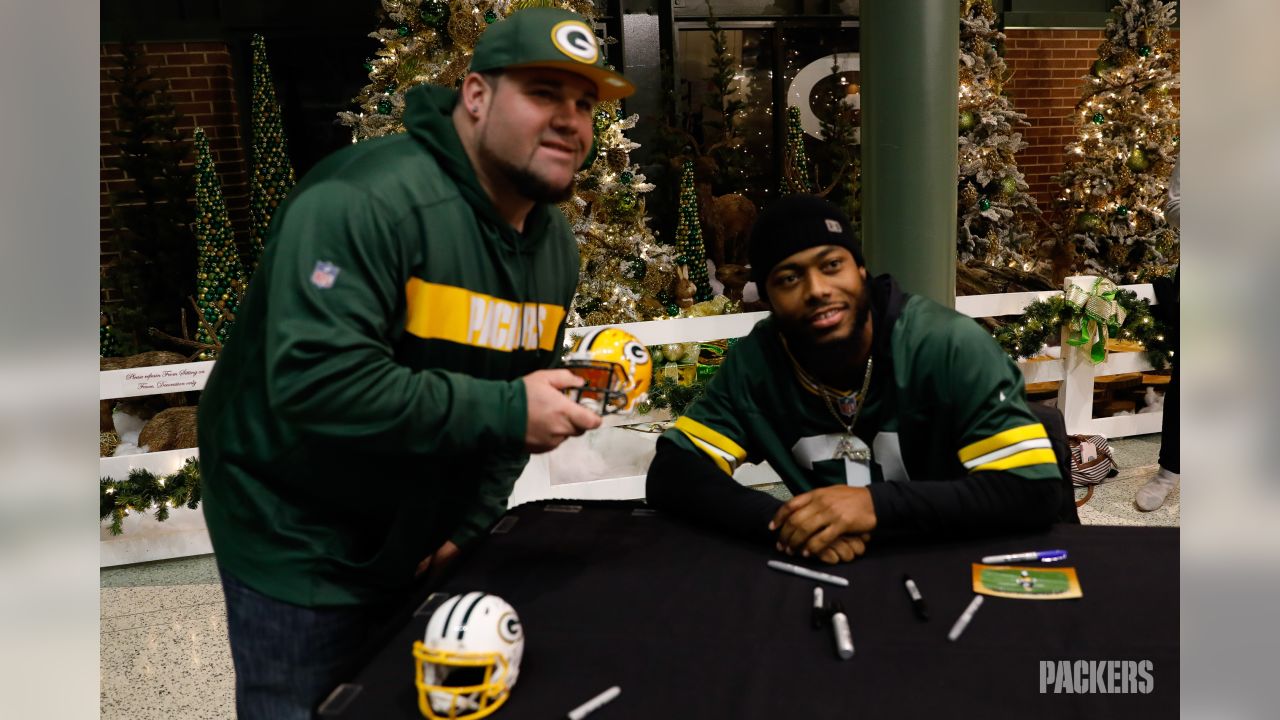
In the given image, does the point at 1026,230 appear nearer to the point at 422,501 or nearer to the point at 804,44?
the point at 804,44

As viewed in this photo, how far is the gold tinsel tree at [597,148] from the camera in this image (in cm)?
505

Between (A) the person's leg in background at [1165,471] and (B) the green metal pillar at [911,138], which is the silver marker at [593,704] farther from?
(A) the person's leg in background at [1165,471]

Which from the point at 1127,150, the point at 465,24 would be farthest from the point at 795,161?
the point at 465,24

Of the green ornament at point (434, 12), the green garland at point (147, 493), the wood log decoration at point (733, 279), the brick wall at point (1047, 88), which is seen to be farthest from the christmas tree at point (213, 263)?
the brick wall at point (1047, 88)

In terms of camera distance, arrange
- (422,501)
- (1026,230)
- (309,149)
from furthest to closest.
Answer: (1026,230) → (309,149) → (422,501)

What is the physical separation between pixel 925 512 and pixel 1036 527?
238mm

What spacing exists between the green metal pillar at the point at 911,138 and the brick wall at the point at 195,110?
14.6ft

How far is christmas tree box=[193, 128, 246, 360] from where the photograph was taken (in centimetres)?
543

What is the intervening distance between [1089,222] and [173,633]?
6.92 meters

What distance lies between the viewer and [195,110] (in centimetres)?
651

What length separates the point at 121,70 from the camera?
20.5ft
